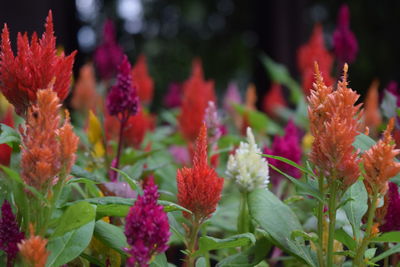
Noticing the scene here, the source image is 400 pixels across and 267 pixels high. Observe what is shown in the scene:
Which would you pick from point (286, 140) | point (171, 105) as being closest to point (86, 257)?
point (286, 140)

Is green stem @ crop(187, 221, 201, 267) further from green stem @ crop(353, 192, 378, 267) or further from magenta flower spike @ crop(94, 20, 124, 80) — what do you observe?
magenta flower spike @ crop(94, 20, 124, 80)

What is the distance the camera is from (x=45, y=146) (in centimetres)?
98

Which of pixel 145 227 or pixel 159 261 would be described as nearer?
pixel 145 227

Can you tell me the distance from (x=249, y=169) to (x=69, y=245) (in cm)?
51

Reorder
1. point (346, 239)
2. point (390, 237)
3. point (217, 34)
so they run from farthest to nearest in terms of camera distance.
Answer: point (217, 34) → point (346, 239) → point (390, 237)

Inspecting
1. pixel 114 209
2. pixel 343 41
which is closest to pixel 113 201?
pixel 114 209

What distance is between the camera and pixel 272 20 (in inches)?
218

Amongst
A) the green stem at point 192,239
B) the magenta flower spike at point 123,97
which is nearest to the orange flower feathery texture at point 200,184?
the green stem at point 192,239

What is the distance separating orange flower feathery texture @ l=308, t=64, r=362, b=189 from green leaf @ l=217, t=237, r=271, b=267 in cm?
25

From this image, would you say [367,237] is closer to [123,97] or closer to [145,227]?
[145,227]

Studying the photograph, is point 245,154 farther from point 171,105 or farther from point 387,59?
point 387,59

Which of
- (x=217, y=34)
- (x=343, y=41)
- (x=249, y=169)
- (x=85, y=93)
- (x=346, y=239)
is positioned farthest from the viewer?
(x=217, y=34)

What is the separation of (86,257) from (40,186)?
306mm

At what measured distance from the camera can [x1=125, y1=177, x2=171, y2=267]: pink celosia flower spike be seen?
0.97 metres
